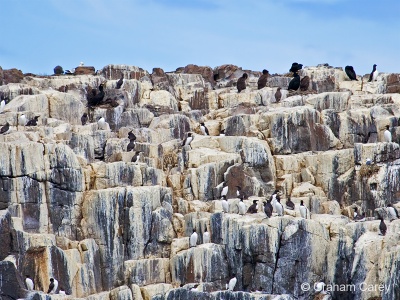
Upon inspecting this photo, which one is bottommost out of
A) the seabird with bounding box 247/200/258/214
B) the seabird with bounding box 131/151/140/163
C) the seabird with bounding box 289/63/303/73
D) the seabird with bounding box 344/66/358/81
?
the seabird with bounding box 247/200/258/214

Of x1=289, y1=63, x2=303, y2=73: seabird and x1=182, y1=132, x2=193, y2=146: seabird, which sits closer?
x1=182, y1=132, x2=193, y2=146: seabird

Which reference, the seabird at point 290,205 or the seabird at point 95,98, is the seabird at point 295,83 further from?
the seabird at point 290,205

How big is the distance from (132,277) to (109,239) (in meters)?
1.62

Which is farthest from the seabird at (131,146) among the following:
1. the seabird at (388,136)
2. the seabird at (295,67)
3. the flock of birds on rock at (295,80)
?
the seabird at (295,67)

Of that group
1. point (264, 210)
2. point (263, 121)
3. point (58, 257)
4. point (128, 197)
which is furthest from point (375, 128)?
point (58, 257)

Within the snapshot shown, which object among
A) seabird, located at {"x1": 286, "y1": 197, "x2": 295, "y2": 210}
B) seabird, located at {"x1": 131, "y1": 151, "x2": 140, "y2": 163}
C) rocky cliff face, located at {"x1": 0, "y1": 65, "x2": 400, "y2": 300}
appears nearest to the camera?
rocky cliff face, located at {"x1": 0, "y1": 65, "x2": 400, "y2": 300}

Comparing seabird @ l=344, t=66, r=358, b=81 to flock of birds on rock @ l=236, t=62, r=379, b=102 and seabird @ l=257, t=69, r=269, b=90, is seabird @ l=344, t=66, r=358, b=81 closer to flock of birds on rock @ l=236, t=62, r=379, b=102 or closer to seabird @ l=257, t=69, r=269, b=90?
flock of birds on rock @ l=236, t=62, r=379, b=102

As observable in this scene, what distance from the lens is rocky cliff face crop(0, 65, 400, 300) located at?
1511 inches

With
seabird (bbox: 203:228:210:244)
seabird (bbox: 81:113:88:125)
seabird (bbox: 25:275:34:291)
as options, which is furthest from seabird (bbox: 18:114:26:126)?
seabird (bbox: 203:228:210:244)

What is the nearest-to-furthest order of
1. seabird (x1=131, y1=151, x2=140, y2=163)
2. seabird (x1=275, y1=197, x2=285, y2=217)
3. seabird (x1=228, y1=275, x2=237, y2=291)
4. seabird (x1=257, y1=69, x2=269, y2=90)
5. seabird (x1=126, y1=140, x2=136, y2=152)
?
seabird (x1=228, y1=275, x2=237, y2=291)
seabird (x1=275, y1=197, x2=285, y2=217)
seabird (x1=131, y1=151, x2=140, y2=163)
seabird (x1=126, y1=140, x2=136, y2=152)
seabird (x1=257, y1=69, x2=269, y2=90)

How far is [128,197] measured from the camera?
132 feet

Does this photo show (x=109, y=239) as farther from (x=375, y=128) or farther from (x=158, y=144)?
(x=375, y=128)

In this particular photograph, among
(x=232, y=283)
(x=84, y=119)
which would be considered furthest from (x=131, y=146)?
(x=232, y=283)

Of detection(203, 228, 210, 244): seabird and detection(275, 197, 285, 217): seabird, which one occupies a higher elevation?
detection(275, 197, 285, 217): seabird
